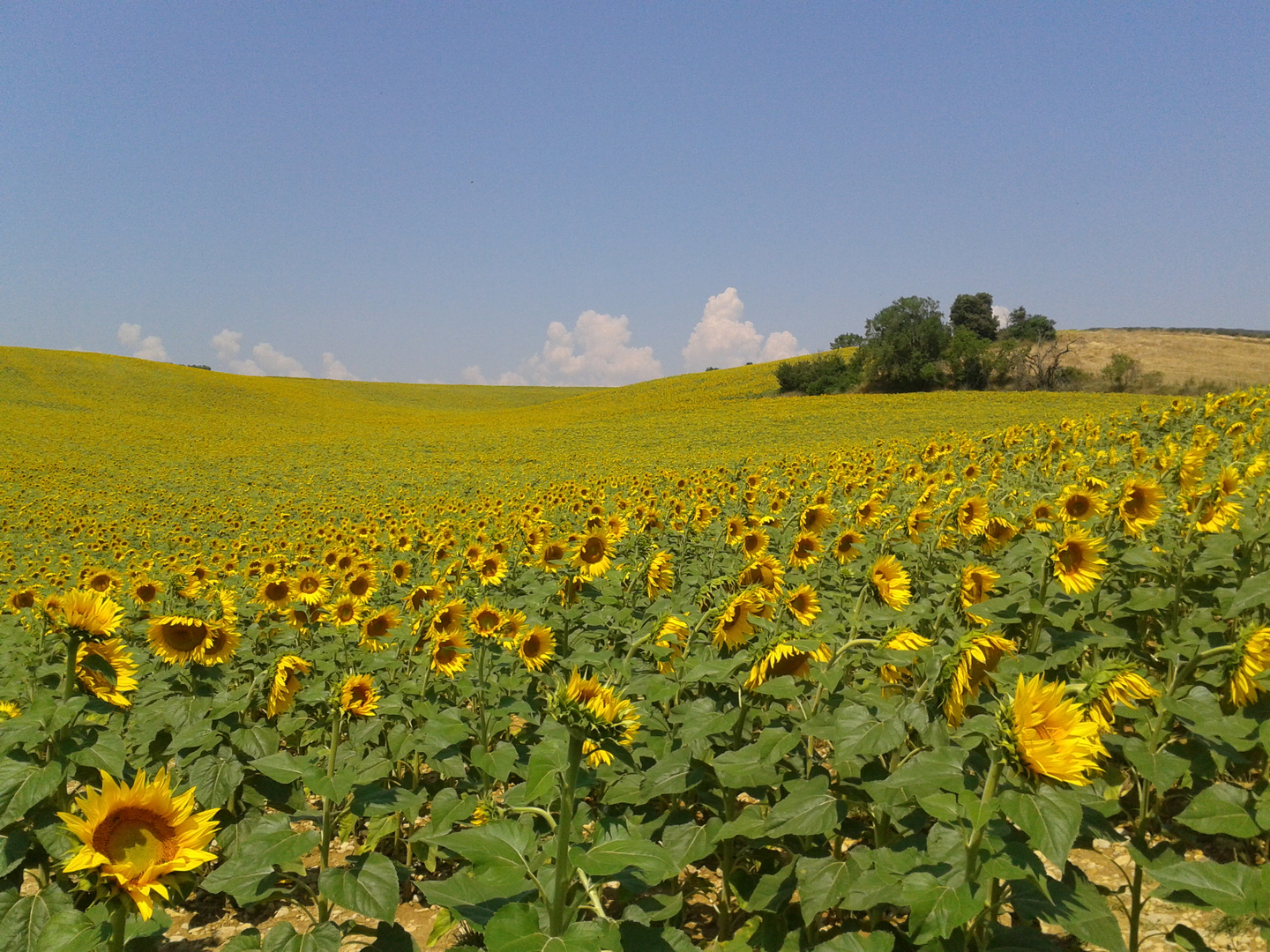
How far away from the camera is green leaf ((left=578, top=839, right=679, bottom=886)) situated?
1801mm

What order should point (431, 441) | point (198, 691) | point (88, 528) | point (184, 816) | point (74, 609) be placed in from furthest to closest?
point (431, 441), point (88, 528), point (198, 691), point (74, 609), point (184, 816)

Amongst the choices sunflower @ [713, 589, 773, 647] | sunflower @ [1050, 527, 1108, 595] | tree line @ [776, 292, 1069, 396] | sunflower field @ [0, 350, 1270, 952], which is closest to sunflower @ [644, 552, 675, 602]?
sunflower field @ [0, 350, 1270, 952]

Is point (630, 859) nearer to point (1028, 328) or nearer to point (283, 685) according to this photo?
point (283, 685)

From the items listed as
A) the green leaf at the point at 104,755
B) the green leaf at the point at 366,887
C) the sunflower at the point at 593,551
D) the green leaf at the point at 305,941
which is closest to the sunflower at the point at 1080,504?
the sunflower at the point at 593,551

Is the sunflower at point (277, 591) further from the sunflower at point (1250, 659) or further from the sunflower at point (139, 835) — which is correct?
the sunflower at point (1250, 659)

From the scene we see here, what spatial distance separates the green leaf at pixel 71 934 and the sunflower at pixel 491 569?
3.88m

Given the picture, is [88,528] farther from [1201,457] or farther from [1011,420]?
[1011,420]

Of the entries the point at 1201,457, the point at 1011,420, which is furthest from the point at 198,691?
the point at 1011,420

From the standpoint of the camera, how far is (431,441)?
35.9 metres

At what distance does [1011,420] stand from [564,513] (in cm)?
2664

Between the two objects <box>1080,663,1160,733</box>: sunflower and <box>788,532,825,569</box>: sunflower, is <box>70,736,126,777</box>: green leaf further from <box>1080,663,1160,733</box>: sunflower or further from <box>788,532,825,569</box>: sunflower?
<box>788,532,825,569</box>: sunflower

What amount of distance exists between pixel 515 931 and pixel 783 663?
1.55 m

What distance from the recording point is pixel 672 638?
11.0 ft

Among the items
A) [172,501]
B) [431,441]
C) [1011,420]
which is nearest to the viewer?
[172,501]
